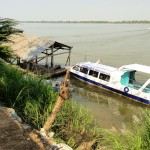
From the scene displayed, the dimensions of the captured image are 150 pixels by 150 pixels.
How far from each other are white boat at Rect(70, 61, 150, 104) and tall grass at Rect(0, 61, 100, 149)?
28.0 ft

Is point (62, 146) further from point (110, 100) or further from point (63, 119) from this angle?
point (110, 100)

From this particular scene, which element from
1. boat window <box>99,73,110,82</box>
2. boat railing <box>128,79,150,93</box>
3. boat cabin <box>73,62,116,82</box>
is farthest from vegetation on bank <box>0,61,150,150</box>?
boat cabin <box>73,62,116,82</box>

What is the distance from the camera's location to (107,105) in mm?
17484

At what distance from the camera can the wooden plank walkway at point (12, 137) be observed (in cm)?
635

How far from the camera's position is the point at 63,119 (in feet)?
29.8

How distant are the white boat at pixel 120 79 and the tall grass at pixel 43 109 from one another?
8541 millimetres

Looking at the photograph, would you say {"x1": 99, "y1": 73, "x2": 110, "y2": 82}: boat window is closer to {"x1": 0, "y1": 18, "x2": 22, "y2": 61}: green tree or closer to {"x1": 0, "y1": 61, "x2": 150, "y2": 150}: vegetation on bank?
{"x1": 0, "y1": 61, "x2": 150, "y2": 150}: vegetation on bank

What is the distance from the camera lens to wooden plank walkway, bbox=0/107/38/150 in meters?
6.35

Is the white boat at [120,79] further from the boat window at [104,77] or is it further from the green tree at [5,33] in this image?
the green tree at [5,33]

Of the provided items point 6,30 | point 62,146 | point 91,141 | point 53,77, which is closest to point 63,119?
point 91,141

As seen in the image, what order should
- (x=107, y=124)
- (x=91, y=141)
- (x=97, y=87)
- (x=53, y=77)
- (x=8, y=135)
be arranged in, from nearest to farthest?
1. (x=8, y=135)
2. (x=91, y=141)
3. (x=107, y=124)
4. (x=97, y=87)
5. (x=53, y=77)

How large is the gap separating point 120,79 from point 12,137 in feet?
43.2

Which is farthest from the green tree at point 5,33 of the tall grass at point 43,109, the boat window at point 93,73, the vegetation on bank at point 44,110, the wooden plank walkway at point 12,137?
the boat window at point 93,73

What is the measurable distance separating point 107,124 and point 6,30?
6735mm
